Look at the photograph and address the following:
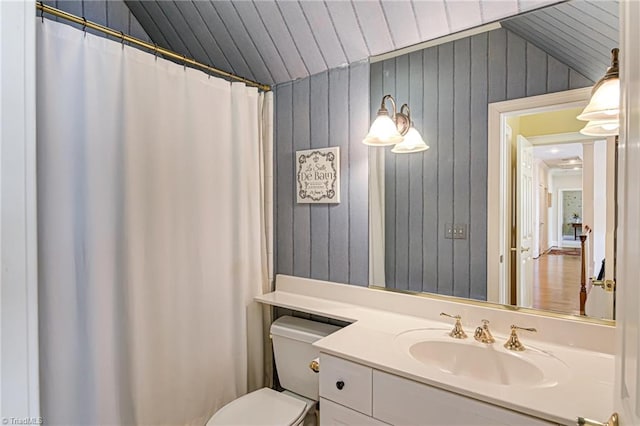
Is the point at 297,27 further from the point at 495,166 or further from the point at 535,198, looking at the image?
the point at 535,198

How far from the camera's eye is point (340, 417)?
1.27 meters

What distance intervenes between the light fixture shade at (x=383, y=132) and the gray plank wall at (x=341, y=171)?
150mm

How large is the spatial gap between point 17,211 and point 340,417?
1186 mm

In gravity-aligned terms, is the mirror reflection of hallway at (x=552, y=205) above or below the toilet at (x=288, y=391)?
above

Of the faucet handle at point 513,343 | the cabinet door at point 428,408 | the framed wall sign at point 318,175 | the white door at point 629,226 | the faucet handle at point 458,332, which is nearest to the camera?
the white door at point 629,226

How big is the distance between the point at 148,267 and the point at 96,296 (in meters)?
0.22

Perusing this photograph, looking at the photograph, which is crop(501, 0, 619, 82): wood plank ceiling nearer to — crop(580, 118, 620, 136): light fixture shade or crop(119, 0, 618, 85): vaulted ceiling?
crop(119, 0, 618, 85): vaulted ceiling

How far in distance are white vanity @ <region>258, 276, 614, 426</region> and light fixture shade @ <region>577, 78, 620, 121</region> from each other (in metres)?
0.73

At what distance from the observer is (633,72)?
52cm

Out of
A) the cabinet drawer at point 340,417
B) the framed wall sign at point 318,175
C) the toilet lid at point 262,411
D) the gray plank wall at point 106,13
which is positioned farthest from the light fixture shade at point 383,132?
the gray plank wall at point 106,13

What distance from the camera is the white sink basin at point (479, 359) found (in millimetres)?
1174

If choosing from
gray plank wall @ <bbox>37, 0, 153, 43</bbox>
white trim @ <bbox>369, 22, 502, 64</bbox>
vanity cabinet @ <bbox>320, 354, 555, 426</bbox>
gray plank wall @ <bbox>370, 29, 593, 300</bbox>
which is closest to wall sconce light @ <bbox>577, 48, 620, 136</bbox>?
gray plank wall @ <bbox>370, 29, 593, 300</bbox>

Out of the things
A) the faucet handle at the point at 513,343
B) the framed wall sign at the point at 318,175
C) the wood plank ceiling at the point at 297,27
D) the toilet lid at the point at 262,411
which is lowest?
the toilet lid at the point at 262,411

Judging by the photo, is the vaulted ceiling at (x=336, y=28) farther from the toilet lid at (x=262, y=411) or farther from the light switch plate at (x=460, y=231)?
the toilet lid at (x=262, y=411)
